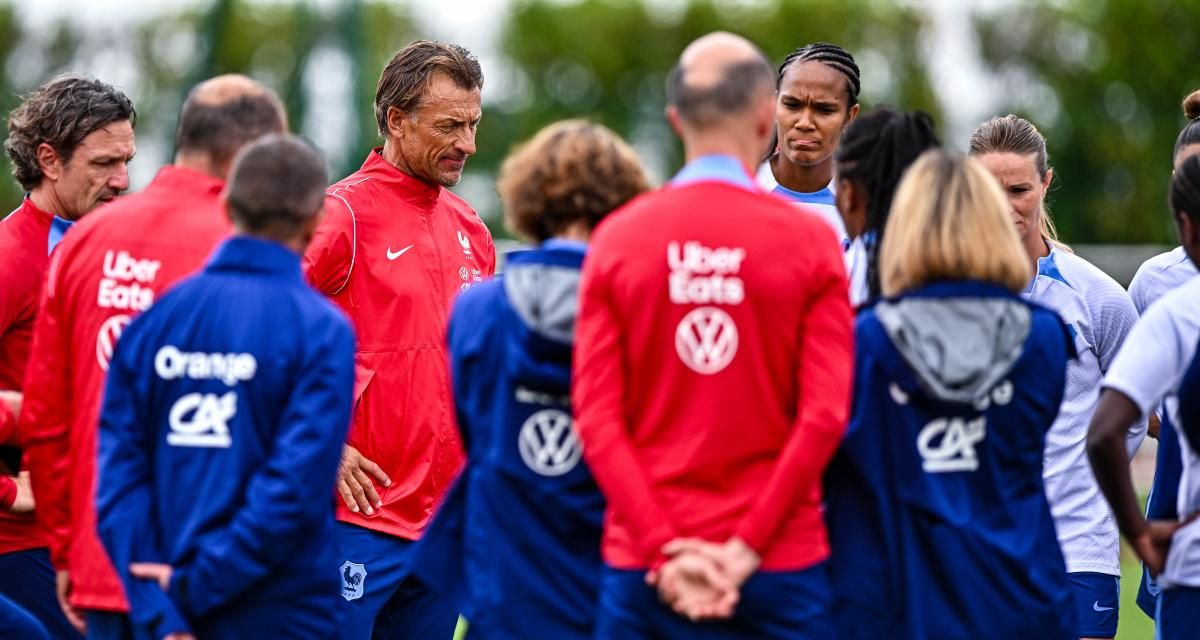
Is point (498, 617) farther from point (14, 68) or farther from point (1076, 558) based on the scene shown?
point (14, 68)

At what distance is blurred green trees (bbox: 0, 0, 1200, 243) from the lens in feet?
96.2

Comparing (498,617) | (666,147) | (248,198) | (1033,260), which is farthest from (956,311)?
(666,147)

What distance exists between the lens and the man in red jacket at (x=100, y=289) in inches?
195

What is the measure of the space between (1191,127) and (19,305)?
4627 millimetres

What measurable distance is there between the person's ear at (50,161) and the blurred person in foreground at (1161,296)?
12.3 ft

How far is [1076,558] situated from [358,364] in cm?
284

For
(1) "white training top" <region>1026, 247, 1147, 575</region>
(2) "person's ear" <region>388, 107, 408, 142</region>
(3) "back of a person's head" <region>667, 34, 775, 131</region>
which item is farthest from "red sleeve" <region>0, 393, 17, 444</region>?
(1) "white training top" <region>1026, 247, 1147, 575</region>

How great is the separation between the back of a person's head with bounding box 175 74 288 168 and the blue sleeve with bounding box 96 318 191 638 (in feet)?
2.11

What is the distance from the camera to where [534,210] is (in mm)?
4738

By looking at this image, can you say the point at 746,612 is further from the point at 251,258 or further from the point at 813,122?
the point at 813,122

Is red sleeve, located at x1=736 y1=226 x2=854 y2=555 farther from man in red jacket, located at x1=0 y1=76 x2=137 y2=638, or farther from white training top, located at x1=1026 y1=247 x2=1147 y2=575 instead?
man in red jacket, located at x1=0 y1=76 x2=137 y2=638

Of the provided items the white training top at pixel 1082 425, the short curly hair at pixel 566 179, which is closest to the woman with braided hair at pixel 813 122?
the white training top at pixel 1082 425

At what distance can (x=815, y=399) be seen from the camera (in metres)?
4.33

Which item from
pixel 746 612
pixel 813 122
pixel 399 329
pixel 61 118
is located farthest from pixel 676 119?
pixel 61 118
